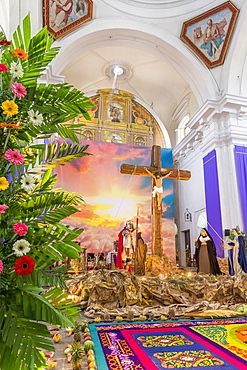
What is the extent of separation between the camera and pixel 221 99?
452 inches

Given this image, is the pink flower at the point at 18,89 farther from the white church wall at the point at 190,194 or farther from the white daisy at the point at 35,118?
the white church wall at the point at 190,194

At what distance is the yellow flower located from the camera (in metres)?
1.69

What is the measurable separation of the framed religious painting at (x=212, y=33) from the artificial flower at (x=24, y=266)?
12405 mm

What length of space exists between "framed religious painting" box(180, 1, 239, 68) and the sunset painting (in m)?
5.59

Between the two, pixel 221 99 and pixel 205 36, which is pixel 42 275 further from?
pixel 205 36

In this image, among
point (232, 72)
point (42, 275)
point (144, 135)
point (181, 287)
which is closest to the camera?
point (42, 275)

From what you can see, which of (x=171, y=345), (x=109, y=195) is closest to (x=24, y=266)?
(x=171, y=345)

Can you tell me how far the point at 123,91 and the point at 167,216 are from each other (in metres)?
7.68

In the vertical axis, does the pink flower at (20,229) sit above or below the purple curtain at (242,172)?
below

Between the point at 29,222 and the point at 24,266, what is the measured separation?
28 centimetres

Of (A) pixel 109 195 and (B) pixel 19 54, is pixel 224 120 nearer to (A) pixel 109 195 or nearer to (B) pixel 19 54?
(A) pixel 109 195

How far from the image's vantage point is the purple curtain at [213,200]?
35.5ft

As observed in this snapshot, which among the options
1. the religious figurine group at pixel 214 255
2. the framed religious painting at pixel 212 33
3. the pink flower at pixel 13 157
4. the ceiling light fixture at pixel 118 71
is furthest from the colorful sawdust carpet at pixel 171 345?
the ceiling light fixture at pixel 118 71

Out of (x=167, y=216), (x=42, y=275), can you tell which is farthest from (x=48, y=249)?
(x=167, y=216)
